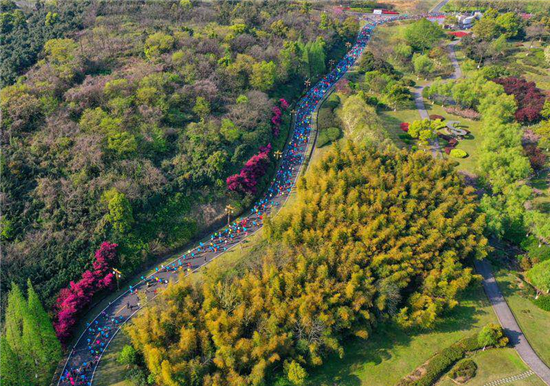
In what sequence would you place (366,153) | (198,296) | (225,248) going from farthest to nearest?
(366,153) → (225,248) → (198,296)

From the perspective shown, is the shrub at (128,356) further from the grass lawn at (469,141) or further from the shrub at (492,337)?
the grass lawn at (469,141)

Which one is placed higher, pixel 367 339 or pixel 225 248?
pixel 225 248

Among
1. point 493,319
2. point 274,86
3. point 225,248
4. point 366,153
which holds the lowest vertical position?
point 493,319

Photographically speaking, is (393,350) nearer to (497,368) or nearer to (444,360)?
(444,360)

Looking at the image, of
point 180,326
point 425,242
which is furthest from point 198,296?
point 425,242

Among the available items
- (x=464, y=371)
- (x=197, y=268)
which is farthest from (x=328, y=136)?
(x=464, y=371)

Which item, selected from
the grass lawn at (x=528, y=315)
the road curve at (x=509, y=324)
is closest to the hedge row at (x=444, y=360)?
the road curve at (x=509, y=324)

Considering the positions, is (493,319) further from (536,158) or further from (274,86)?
(274,86)

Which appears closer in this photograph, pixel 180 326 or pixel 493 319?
pixel 180 326
